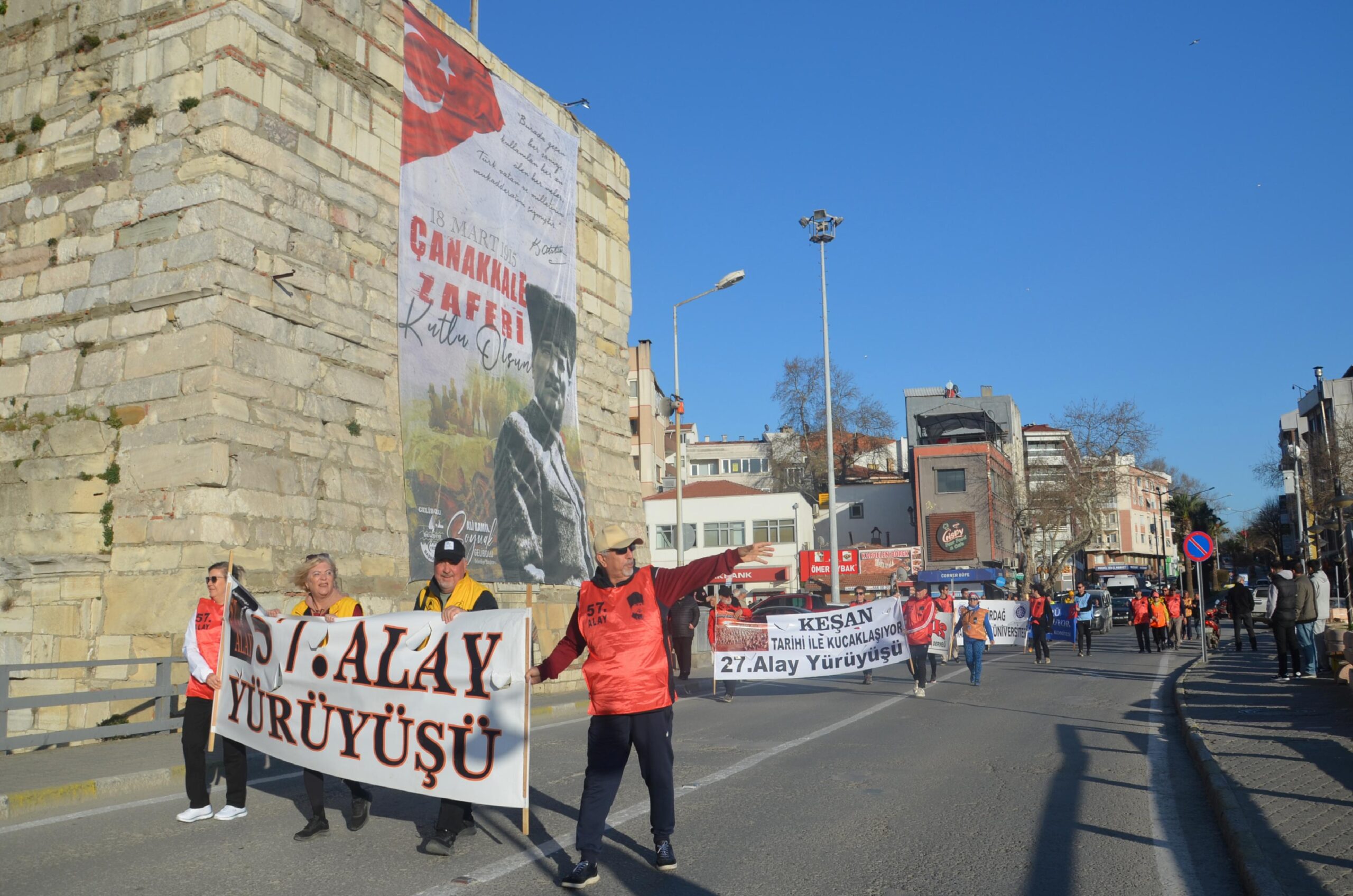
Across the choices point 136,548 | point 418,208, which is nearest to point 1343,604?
point 418,208

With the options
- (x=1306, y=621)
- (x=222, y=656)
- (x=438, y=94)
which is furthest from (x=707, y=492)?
(x=222, y=656)

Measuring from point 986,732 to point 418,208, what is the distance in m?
11.2

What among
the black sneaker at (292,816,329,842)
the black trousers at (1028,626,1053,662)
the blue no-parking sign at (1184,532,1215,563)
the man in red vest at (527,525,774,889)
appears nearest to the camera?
the man in red vest at (527,525,774,889)

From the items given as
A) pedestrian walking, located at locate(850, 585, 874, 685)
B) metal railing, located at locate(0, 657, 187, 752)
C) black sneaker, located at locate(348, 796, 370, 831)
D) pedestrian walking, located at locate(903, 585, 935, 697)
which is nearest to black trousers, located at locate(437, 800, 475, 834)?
black sneaker, located at locate(348, 796, 370, 831)

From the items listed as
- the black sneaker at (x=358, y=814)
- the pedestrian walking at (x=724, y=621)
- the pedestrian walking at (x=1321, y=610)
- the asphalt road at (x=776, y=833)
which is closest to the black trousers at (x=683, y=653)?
the pedestrian walking at (x=724, y=621)

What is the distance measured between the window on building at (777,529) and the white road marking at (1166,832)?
177 ft

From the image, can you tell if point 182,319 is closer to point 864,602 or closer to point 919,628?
point 919,628

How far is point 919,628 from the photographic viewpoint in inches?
681

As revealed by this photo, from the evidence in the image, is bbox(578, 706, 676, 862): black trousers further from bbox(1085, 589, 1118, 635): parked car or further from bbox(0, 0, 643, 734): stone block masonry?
bbox(1085, 589, 1118, 635): parked car

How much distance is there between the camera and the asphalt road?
574 centimetres

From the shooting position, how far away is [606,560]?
606 cm

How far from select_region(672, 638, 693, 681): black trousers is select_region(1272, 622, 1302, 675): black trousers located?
9.73 meters

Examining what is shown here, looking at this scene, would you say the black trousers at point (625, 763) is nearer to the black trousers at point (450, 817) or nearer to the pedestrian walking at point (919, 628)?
the black trousers at point (450, 817)

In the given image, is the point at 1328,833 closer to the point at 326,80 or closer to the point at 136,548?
the point at 136,548
